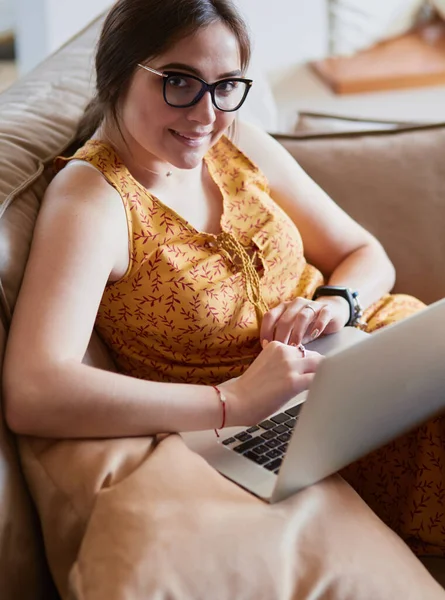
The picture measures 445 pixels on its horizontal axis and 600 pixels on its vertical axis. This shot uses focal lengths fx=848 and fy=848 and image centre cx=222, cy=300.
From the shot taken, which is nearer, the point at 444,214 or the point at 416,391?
the point at 416,391

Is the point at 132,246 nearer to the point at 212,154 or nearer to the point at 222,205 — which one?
the point at 222,205

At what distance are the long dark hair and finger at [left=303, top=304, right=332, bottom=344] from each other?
395 mm

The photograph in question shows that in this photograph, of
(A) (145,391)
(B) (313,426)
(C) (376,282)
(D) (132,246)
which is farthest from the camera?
(C) (376,282)

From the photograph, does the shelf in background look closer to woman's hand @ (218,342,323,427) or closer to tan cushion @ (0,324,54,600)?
woman's hand @ (218,342,323,427)

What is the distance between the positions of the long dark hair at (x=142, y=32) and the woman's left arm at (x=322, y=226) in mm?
273

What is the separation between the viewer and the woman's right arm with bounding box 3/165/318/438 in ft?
3.39

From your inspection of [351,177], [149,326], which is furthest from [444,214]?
[149,326]

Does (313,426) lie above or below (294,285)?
above

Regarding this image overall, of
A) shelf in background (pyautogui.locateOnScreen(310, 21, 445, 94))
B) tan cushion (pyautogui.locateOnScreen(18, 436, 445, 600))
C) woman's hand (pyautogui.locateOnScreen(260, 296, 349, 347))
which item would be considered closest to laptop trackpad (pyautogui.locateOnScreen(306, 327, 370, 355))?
woman's hand (pyautogui.locateOnScreen(260, 296, 349, 347))

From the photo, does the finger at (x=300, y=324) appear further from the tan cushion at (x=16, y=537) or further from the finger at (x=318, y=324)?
the tan cushion at (x=16, y=537)

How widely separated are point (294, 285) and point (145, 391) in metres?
0.47

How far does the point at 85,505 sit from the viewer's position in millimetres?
967

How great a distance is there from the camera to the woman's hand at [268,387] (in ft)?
3.59

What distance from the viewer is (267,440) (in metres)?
1.12
